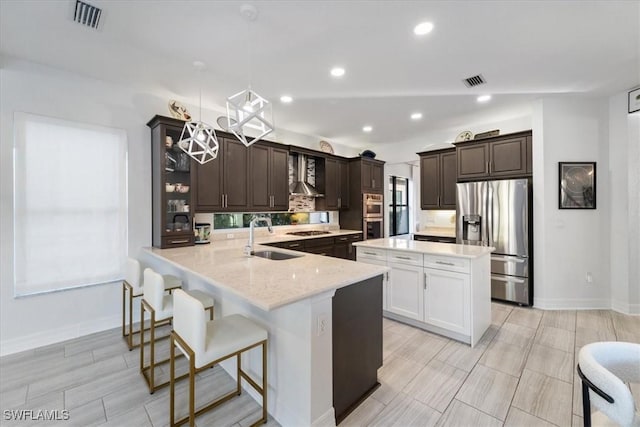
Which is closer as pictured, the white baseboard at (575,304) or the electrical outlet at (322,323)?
the electrical outlet at (322,323)

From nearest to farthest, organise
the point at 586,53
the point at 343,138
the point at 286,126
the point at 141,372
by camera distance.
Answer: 1. the point at 141,372
2. the point at 586,53
3. the point at 286,126
4. the point at 343,138

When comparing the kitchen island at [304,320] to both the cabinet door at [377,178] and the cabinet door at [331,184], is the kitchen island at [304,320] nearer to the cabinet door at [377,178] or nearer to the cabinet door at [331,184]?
the cabinet door at [331,184]

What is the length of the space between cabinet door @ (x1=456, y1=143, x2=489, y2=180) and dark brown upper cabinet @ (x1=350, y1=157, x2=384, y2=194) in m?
1.79

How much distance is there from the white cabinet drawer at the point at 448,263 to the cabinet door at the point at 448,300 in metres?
0.04

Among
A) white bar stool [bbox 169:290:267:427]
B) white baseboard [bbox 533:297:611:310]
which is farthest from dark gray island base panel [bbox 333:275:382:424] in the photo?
white baseboard [bbox 533:297:611:310]

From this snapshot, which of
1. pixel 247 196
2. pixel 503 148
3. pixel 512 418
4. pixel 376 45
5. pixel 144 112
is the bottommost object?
pixel 512 418

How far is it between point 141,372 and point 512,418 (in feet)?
9.11

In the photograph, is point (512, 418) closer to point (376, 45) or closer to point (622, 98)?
point (376, 45)

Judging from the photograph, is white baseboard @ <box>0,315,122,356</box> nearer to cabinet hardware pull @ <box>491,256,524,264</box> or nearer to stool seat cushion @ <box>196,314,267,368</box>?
stool seat cushion @ <box>196,314,267,368</box>

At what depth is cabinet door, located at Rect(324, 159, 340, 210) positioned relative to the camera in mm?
5398

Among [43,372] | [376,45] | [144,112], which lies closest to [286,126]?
[144,112]

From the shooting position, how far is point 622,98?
3.46m

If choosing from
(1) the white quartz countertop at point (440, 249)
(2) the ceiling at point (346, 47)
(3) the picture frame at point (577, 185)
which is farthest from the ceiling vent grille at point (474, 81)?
(1) the white quartz countertop at point (440, 249)

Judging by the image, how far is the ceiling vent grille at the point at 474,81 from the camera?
9.92 feet
